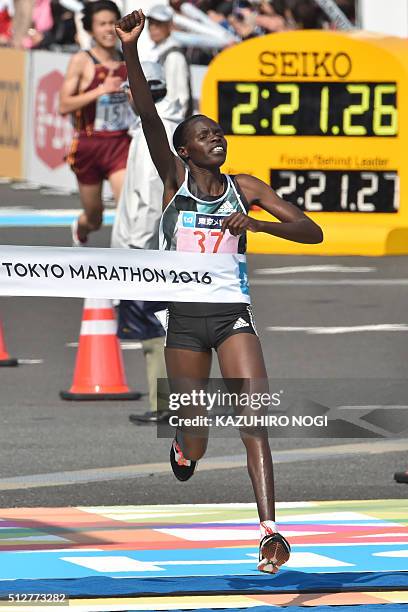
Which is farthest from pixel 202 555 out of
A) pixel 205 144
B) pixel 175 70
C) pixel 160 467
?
pixel 175 70

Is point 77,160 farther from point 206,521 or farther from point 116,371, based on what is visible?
point 206,521

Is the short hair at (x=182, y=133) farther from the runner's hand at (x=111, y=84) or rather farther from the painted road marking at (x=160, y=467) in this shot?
the runner's hand at (x=111, y=84)

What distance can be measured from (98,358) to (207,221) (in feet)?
16.2

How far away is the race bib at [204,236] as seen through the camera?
8.30 m

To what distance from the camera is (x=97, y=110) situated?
1717 cm

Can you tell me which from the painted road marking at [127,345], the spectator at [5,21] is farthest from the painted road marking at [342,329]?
the spectator at [5,21]

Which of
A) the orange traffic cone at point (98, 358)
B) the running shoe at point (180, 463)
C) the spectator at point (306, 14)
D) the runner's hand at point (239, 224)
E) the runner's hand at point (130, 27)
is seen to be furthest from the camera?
the spectator at point (306, 14)

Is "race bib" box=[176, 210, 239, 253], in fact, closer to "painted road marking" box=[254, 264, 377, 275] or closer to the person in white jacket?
the person in white jacket

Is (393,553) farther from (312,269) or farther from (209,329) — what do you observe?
(312,269)

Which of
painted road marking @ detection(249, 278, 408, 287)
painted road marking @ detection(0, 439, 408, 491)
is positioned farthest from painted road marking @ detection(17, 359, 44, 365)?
painted road marking @ detection(249, 278, 408, 287)

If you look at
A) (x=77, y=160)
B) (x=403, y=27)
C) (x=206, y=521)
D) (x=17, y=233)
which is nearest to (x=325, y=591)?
(x=206, y=521)

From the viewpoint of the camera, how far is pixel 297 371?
555 inches

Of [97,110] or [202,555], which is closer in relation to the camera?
[202,555]

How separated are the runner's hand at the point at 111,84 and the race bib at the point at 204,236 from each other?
8.09 meters
